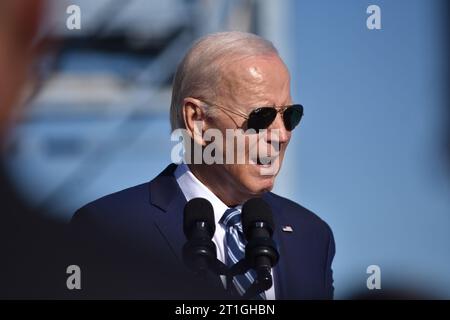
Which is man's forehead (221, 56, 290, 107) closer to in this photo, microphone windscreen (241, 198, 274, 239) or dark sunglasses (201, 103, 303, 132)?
dark sunglasses (201, 103, 303, 132)

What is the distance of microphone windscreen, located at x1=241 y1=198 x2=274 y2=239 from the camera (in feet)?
5.97

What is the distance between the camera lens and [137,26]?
8.25 ft

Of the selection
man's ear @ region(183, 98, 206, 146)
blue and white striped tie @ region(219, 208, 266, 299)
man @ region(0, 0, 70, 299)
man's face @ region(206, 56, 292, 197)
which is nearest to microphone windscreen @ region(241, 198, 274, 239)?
blue and white striped tie @ region(219, 208, 266, 299)

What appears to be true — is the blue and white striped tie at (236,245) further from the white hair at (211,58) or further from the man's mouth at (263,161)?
the white hair at (211,58)

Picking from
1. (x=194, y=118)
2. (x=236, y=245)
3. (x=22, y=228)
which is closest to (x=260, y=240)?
(x=236, y=245)

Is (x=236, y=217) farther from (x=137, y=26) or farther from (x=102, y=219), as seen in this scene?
(x=137, y=26)

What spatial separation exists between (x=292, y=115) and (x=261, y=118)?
0.25 feet

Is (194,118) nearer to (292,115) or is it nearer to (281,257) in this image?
(292,115)

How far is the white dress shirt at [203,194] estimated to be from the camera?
2.12 meters

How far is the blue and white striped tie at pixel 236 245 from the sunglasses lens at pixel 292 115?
0.25 metres
